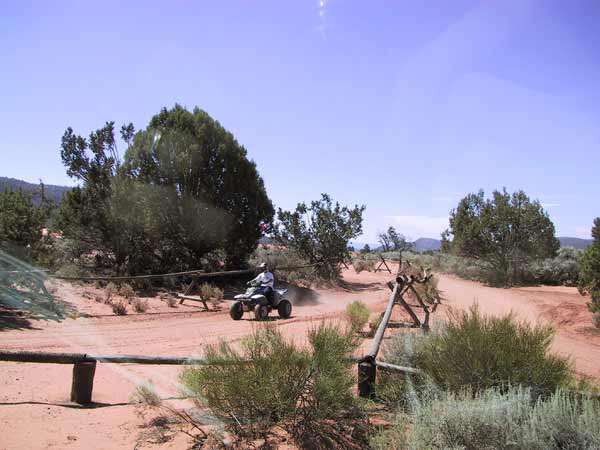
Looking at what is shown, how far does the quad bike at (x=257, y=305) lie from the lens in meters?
12.0

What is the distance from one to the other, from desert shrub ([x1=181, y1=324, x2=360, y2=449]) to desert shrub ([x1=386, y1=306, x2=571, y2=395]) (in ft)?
3.35

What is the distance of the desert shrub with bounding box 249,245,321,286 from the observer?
74.2 feet

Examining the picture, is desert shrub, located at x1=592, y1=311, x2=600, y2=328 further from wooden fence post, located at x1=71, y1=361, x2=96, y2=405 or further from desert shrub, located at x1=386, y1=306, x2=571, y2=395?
wooden fence post, located at x1=71, y1=361, x2=96, y2=405

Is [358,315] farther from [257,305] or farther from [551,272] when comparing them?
[551,272]

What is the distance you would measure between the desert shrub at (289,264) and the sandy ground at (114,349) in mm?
4650

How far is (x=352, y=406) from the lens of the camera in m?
4.24

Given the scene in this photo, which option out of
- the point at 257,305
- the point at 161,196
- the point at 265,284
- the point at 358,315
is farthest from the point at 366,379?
the point at 161,196

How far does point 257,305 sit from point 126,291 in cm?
557

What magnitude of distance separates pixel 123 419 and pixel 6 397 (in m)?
1.67

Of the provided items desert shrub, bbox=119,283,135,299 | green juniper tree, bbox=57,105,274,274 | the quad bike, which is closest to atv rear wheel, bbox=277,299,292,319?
the quad bike

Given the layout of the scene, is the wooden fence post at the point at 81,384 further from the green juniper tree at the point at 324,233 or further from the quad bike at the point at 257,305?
the green juniper tree at the point at 324,233

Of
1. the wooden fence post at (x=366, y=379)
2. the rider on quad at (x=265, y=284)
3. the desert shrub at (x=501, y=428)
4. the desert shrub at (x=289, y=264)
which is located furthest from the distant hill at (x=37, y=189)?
the desert shrub at (x=501, y=428)

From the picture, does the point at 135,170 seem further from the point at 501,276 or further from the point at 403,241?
the point at 403,241

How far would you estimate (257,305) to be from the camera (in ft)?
39.4
